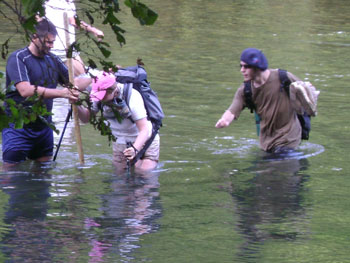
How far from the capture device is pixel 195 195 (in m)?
9.86

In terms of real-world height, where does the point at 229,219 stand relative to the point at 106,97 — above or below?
below

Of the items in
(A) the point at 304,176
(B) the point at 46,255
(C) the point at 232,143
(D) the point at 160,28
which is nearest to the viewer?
(B) the point at 46,255

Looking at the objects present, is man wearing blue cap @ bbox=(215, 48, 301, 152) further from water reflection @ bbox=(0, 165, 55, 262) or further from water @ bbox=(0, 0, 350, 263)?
water reflection @ bbox=(0, 165, 55, 262)

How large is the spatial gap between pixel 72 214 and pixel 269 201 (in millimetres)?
2199

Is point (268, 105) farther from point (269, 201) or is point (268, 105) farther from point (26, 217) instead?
point (26, 217)

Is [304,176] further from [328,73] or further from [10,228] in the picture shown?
[328,73]

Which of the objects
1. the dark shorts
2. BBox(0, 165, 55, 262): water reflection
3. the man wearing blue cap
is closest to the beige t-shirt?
the man wearing blue cap

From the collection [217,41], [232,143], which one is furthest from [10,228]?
[217,41]

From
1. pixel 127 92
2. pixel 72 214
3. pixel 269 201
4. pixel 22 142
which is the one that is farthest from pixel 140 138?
pixel 269 201

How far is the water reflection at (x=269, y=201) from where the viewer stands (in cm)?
796

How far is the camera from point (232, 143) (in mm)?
13109

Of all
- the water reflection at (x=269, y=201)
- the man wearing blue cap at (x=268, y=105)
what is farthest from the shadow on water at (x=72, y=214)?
the man wearing blue cap at (x=268, y=105)

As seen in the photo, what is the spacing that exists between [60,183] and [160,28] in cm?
1663

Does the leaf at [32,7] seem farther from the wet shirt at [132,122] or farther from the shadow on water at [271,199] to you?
the wet shirt at [132,122]
